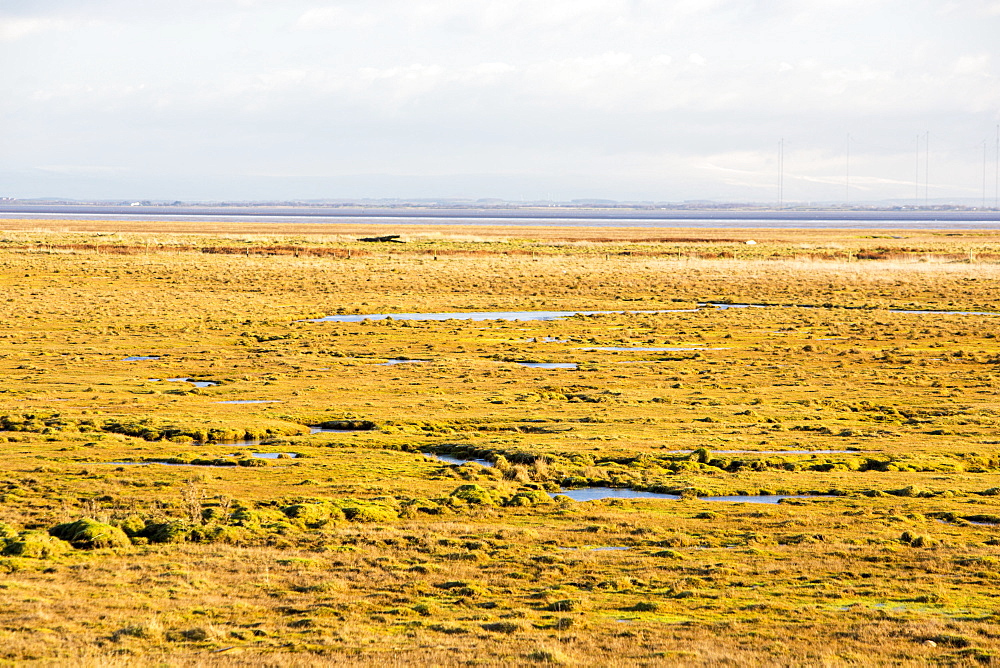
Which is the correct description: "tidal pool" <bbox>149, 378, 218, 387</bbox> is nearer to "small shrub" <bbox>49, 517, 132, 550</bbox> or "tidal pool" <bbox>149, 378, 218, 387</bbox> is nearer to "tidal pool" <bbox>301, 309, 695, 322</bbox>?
"small shrub" <bbox>49, 517, 132, 550</bbox>

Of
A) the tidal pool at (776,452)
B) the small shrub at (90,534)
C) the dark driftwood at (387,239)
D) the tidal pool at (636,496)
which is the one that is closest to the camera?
the small shrub at (90,534)

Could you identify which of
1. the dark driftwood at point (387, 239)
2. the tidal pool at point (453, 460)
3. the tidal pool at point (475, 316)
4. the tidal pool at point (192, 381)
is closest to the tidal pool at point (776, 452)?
the tidal pool at point (453, 460)

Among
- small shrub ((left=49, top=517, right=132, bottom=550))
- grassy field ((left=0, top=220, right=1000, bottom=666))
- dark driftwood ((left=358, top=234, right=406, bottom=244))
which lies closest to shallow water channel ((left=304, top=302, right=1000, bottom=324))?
grassy field ((left=0, top=220, right=1000, bottom=666))

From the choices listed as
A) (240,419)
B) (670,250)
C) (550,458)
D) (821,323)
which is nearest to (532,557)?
(550,458)

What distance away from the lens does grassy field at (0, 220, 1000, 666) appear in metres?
15.1

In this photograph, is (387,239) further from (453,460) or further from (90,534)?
(90,534)

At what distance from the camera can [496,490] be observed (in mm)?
24156

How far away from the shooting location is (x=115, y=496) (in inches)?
910

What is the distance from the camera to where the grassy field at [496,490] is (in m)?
15.1

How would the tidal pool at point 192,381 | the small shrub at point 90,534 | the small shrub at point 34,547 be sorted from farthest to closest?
the tidal pool at point 192,381, the small shrub at point 90,534, the small shrub at point 34,547

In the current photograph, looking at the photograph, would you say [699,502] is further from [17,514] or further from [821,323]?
[821,323]

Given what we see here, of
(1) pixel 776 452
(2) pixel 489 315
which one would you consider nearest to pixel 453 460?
(1) pixel 776 452

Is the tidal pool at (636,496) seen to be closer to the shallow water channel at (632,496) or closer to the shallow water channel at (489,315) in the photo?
the shallow water channel at (632,496)

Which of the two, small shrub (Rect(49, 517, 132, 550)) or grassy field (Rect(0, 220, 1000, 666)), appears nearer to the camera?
grassy field (Rect(0, 220, 1000, 666))
